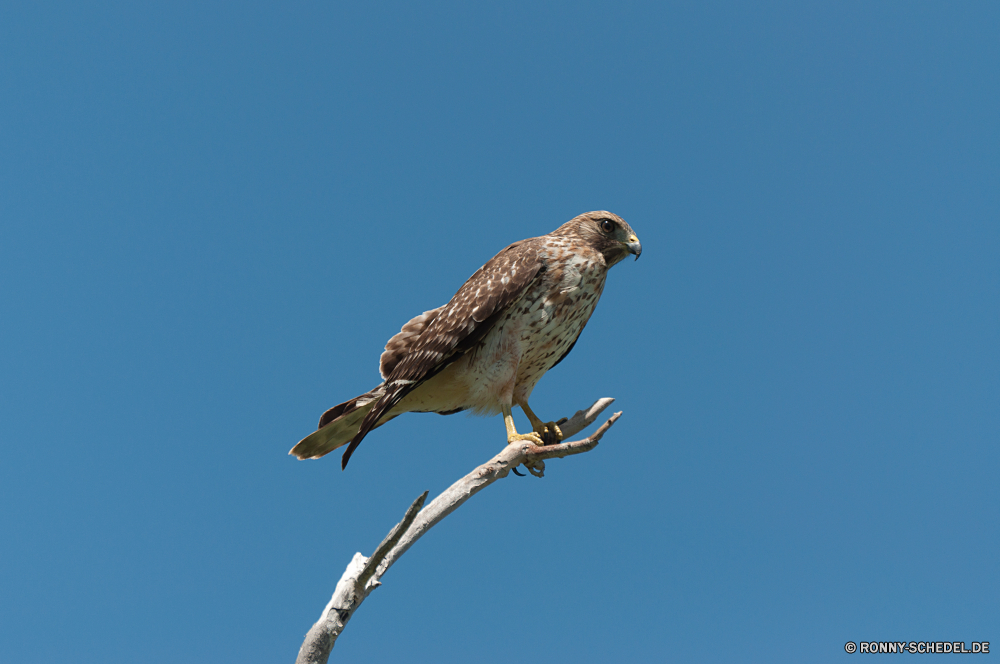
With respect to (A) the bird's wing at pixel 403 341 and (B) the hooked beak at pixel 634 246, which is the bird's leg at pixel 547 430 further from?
(B) the hooked beak at pixel 634 246

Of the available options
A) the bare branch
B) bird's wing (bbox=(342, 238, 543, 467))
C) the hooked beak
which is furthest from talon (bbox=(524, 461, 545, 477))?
the hooked beak

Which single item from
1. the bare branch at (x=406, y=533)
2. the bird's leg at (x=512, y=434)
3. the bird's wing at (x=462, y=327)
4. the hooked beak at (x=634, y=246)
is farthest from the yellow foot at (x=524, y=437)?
the hooked beak at (x=634, y=246)

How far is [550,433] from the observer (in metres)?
5.20

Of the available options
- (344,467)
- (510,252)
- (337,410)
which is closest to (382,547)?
(344,467)

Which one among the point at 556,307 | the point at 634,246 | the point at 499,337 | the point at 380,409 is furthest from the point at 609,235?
the point at 380,409

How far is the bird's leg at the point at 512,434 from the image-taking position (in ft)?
15.4

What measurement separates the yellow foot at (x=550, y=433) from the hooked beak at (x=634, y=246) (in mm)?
1585

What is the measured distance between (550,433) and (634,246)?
5.60ft

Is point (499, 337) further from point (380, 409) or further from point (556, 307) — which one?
point (380, 409)

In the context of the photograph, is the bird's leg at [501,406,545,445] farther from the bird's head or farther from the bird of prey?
the bird's head

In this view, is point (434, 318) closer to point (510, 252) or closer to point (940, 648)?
point (510, 252)

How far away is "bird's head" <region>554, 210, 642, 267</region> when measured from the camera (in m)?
5.31

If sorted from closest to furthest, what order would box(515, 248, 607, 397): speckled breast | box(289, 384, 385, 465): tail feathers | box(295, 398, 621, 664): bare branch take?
box(295, 398, 621, 664): bare branch
box(515, 248, 607, 397): speckled breast
box(289, 384, 385, 465): tail feathers

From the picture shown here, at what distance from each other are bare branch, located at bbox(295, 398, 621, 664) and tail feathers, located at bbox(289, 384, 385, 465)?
3.76 feet
